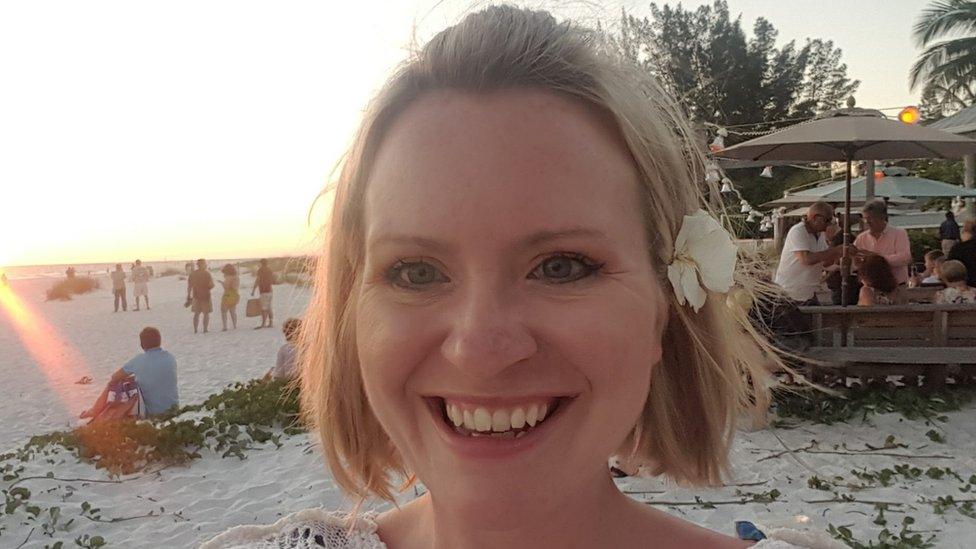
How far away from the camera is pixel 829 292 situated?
8656 mm

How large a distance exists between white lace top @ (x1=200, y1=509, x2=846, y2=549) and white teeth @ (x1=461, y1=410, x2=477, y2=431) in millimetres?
562

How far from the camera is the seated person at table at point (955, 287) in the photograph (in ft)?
22.7

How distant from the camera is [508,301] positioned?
1.08 m

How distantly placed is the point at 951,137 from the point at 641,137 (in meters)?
7.58

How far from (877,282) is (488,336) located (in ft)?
23.6

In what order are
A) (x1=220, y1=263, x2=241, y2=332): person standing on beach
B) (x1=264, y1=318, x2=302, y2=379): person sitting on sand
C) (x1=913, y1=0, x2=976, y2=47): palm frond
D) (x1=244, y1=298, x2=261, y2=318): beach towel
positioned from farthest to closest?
1. (x1=913, y1=0, x2=976, y2=47): palm frond
2. (x1=244, y1=298, x2=261, y2=318): beach towel
3. (x1=220, y1=263, x2=241, y2=332): person standing on beach
4. (x1=264, y1=318, x2=302, y2=379): person sitting on sand

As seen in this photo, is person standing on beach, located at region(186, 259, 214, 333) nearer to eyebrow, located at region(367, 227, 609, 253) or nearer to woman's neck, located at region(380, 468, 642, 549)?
woman's neck, located at region(380, 468, 642, 549)

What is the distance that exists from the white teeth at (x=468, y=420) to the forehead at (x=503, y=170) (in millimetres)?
293

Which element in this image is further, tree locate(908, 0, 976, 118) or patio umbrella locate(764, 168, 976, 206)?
tree locate(908, 0, 976, 118)

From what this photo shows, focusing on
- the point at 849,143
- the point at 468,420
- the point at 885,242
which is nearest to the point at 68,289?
the point at 849,143

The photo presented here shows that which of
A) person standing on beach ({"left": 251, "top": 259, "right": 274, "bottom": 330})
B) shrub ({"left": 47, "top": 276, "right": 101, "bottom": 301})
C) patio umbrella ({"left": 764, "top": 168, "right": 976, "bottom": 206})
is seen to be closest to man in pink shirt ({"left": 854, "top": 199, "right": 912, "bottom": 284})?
patio umbrella ({"left": 764, "top": 168, "right": 976, "bottom": 206})

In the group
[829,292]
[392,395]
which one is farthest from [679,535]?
[829,292]

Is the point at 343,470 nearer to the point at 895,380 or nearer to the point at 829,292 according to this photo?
the point at 895,380

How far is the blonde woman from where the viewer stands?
1069 mm
